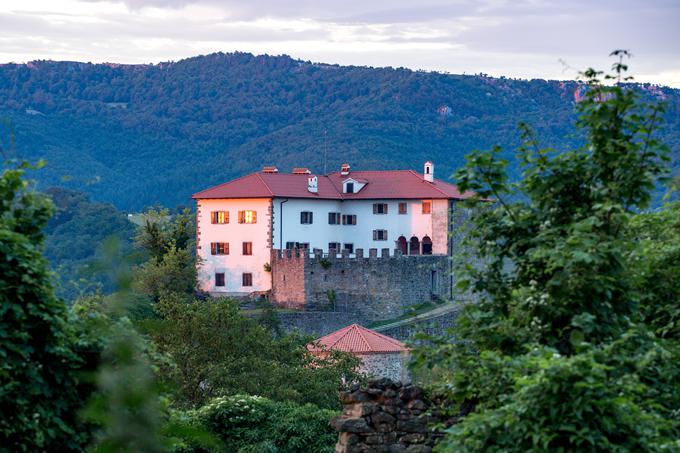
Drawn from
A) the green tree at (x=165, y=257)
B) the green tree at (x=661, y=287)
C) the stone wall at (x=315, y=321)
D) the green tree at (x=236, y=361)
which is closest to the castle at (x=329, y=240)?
the green tree at (x=165, y=257)

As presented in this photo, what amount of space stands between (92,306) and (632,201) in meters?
4.39

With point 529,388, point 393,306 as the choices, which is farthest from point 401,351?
point 529,388

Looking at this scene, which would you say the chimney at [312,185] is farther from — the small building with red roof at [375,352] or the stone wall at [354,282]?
A: the small building with red roof at [375,352]

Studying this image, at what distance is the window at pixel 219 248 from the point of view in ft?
198

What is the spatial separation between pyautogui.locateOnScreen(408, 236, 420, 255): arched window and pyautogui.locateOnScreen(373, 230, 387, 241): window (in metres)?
1.34

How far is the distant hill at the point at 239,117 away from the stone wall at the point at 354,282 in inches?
1976

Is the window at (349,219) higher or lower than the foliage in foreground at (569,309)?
higher

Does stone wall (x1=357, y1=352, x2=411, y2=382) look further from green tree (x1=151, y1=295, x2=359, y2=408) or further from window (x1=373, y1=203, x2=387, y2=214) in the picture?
window (x1=373, y1=203, x2=387, y2=214)

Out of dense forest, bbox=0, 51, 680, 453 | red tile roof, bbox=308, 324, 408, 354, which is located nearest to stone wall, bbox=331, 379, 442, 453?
dense forest, bbox=0, 51, 680, 453

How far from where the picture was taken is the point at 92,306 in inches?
444

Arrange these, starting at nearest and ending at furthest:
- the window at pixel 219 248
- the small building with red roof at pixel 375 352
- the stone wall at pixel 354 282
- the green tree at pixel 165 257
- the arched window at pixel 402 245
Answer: the small building with red roof at pixel 375 352 → the green tree at pixel 165 257 → the stone wall at pixel 354 282 → the window at pixel 219 248 → the arched window at pixel 402 245

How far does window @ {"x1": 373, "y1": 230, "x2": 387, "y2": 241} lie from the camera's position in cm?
6233

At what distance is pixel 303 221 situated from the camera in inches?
2406

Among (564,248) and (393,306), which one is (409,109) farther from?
(564,248)
